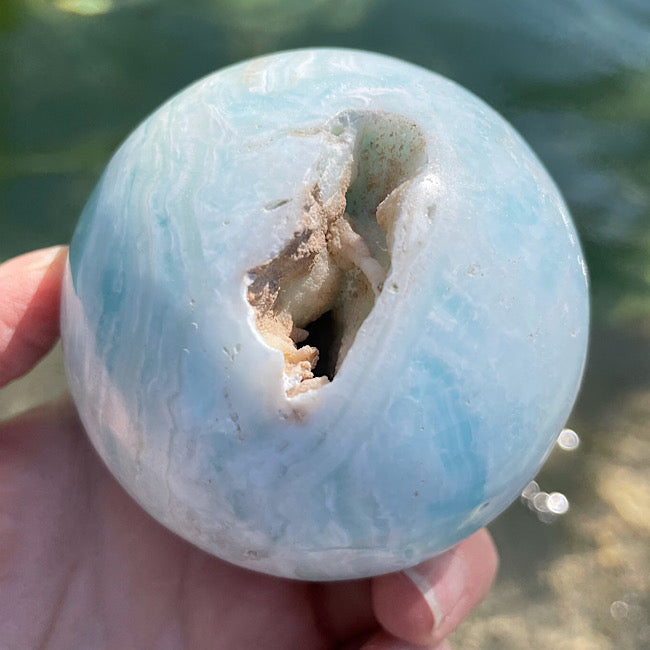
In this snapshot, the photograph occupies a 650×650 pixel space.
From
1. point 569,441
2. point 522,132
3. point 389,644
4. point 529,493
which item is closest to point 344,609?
point 389,644

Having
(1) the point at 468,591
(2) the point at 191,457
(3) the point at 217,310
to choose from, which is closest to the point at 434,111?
(3) the point at 217,310

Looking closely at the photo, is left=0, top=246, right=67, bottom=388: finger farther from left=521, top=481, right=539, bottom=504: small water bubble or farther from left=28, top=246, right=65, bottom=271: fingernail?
left=521, top=481, right=539, bottom=504: small water bubble

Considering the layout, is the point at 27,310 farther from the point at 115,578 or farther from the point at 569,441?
the point at 569,441

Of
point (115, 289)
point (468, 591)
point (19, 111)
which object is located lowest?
point (468, 591)

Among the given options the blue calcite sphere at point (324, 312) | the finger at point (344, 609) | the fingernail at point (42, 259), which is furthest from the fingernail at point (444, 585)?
the fingernail at point (42, 259)

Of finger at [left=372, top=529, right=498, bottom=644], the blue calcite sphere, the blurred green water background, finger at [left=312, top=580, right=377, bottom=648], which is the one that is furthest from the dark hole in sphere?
the blurred green water background

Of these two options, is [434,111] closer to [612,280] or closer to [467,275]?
[467,275]

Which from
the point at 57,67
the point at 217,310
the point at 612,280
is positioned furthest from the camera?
the point at 57,67
